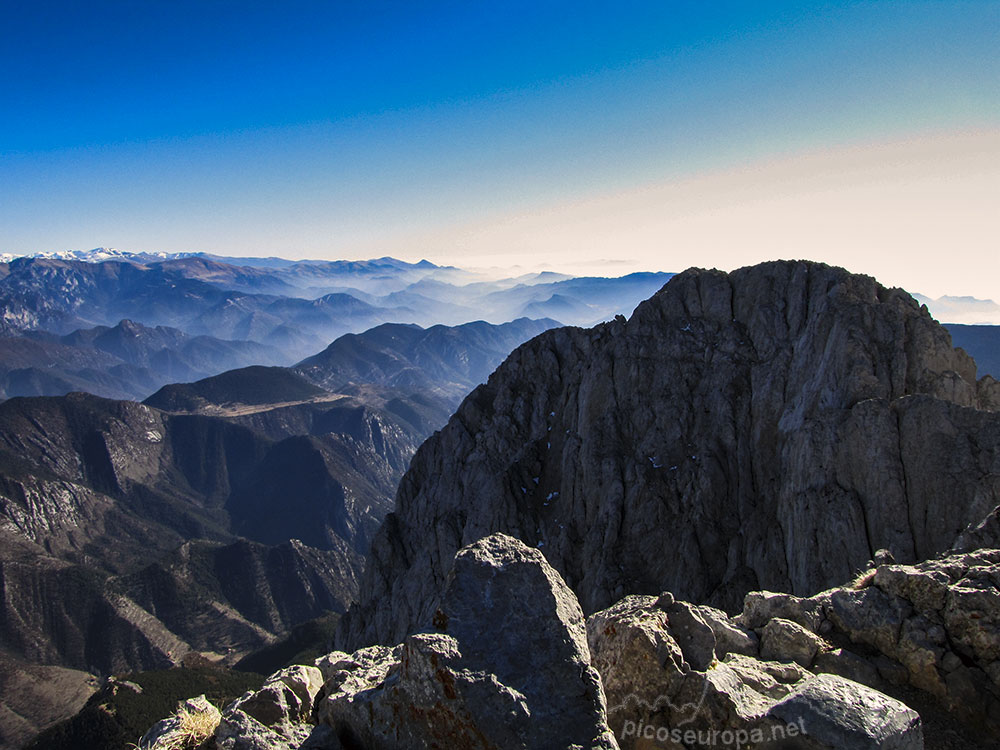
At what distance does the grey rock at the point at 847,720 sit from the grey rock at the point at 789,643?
5739mm

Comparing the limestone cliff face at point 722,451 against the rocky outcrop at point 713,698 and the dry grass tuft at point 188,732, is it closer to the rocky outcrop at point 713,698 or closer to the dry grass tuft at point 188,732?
the rocky outcrop at point 713,698

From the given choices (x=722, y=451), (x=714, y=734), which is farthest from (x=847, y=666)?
(x=722, y=451)

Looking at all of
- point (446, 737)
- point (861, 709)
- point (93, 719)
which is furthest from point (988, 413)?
point (93, 719)

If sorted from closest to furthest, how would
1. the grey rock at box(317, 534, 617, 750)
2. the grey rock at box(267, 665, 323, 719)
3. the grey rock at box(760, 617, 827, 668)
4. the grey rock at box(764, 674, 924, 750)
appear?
the grey rock at box(317, 534, 617, 750)
the grey rock at box(764, 674, 924, 750)
the grey rock at box(267, 665, 323, 719)
the grey rock at box(760, 617, 827, 668)

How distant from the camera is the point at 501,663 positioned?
1230cm

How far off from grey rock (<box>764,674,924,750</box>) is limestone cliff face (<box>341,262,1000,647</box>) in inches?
1187

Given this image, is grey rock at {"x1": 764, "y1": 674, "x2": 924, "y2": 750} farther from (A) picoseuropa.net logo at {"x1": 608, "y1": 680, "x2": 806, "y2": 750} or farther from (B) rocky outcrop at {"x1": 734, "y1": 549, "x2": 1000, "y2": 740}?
(B) rocky outcrop at {"x1": 734, "y1": 549, "x2": 1000, "y2": 740}

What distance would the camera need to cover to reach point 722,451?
5878cm

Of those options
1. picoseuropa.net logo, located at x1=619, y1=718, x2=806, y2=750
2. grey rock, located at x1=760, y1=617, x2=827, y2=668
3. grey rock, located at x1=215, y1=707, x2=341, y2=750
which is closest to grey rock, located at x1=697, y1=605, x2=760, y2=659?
grey rock, located at x1=760, y1=617, x2=827, y2=668

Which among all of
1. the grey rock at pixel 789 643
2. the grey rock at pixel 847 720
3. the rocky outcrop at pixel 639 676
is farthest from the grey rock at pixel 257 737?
the grey rock at pixel 789 643

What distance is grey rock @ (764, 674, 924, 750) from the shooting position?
38.8 feet

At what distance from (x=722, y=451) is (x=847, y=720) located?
49287 mm

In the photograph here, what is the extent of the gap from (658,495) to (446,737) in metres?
52.8

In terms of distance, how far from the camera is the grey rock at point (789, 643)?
1817 centimetres
